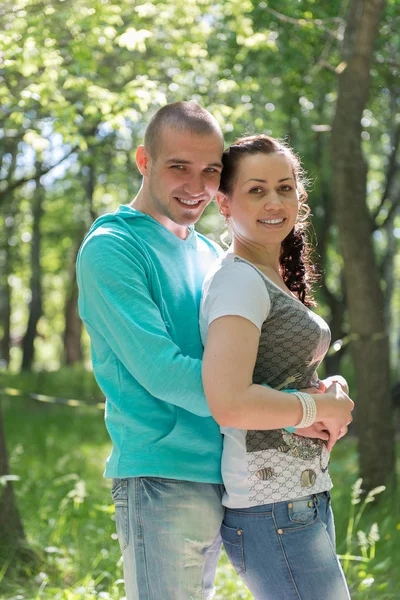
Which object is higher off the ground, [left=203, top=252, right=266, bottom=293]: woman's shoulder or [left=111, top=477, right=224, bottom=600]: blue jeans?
[left=203, top=252, right=266, bottom=293]: woman's shoulder

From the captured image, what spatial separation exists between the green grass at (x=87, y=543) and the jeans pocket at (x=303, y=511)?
1.71 feet

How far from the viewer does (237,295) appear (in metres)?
2.16

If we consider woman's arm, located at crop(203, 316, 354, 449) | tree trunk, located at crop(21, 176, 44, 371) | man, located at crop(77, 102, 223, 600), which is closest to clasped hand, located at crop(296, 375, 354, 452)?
woman's arm, located at crop(203, 316, 354, 449)

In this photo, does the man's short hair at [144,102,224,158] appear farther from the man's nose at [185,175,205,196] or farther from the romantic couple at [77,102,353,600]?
the man's nose at [185,175,205,196]

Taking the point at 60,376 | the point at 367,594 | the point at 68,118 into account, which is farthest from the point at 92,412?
the point at 367,594

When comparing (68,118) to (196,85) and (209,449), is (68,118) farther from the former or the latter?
(209,449)

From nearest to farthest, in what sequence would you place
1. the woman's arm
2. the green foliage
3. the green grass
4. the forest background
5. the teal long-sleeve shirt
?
the woman's arm
the teal long-sleeve shirt
the green grass
the forest background
the green foliage

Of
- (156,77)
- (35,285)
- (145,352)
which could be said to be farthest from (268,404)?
(35,285)

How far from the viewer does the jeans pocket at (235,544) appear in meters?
2.29

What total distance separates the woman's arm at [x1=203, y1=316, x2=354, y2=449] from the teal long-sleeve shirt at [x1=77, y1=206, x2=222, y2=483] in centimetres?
8

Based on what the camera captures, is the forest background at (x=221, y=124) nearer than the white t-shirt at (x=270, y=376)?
No

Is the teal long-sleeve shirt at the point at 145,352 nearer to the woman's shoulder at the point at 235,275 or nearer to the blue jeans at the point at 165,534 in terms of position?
the blue jeans at the point at 165,534

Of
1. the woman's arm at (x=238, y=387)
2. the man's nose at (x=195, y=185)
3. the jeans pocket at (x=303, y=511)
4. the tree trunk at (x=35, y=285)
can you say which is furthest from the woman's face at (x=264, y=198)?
the tree trunk at (x=35, y=285)

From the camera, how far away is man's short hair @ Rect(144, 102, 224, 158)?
2428 millimetres
